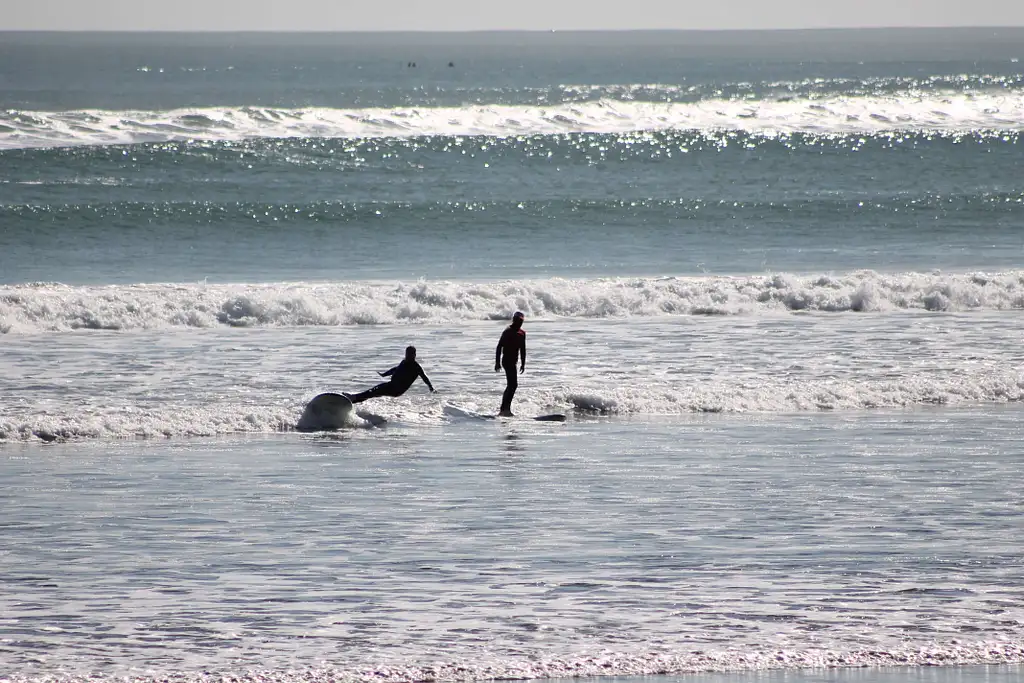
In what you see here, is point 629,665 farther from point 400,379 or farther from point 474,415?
point 400,379

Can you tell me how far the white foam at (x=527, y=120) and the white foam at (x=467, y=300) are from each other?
26.9 m

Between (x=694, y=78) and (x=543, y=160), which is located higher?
(x=694, y=78)

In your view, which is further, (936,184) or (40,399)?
(936,184)

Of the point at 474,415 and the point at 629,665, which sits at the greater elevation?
the point at 474,415

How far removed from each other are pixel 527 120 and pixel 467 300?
38.2m

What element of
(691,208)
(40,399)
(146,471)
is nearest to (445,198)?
(691,208)

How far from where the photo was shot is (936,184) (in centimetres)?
5122

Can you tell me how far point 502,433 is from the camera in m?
16.4

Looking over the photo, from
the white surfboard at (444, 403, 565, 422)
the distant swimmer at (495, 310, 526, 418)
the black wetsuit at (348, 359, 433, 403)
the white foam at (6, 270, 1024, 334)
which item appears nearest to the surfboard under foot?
the white surfboard at (444, 403, 565, 422)

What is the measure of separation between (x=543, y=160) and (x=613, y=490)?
42.7 m

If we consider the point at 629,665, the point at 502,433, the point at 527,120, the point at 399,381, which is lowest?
the point at 629,665

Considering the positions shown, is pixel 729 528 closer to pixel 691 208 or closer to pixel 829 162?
pixel 691 208

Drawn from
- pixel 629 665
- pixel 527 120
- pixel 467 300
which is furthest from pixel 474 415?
pixel 527 120

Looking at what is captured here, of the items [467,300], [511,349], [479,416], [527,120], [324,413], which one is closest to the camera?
[324,413]
